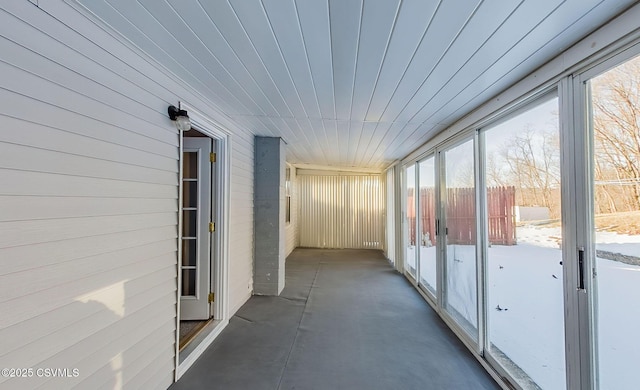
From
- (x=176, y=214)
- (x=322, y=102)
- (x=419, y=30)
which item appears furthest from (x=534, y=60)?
(x=176, y=214)

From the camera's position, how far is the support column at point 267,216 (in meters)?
4.09

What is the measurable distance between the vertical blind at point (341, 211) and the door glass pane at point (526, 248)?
5.80 meters

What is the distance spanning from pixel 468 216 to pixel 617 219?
148cm

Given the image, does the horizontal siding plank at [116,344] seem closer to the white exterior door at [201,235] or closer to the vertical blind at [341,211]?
the white exterior door at [201,235]

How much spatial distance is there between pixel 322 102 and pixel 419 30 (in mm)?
1192

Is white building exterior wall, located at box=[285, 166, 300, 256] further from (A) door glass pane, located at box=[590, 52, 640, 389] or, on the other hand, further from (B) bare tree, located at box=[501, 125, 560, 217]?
(A) door glass pane, located at box=[590, 52, 640, 389]

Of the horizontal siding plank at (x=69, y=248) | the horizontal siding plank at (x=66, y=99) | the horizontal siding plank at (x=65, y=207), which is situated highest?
the horizontal siding plank at (x=66, y=99)

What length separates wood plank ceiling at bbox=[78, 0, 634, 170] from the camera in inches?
49.8

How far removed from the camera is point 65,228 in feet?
4.25

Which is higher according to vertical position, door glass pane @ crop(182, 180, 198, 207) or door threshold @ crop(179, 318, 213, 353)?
door glass pane @ crop(182, 180, 198, 207)

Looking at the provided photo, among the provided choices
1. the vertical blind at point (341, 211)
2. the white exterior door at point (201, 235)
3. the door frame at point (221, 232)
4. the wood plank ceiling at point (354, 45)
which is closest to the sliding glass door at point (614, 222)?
the wood plank ceiling at point (354, 45)

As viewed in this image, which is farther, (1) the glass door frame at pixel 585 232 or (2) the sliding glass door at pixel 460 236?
(2) the sliding glass door at pixel 460 236

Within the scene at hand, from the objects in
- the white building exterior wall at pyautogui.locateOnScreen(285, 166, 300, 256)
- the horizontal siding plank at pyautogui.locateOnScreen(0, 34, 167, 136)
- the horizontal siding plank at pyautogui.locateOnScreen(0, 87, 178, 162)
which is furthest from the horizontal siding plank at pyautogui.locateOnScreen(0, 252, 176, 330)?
the white building exterior wall at pyautogui.locateOnScreen(285, 166, 300, 256)

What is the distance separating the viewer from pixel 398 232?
575 cm
